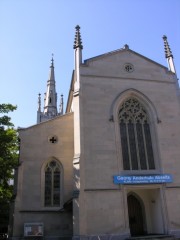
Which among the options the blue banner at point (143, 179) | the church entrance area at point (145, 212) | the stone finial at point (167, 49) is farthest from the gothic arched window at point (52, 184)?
the stone finial at point (167, 49)

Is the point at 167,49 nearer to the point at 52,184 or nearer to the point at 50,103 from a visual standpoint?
the point at 52,184

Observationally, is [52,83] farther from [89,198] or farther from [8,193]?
[89,198]

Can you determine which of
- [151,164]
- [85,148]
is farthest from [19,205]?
[151,164]

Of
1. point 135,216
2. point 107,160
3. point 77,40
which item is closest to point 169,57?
point 77,40

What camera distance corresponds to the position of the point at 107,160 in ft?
53.1

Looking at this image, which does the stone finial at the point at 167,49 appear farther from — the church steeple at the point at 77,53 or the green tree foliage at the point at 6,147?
the green tree foliage at the point at 6,147

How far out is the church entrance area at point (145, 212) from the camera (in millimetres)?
16094

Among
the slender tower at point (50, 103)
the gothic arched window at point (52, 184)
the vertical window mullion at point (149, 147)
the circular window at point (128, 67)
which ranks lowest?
the gothic arched window at point (52, 184)

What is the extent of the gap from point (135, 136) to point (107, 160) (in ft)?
10.2

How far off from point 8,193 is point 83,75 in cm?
1033

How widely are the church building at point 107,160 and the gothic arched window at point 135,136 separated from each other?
0.07 meters

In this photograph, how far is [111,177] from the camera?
15773 mm

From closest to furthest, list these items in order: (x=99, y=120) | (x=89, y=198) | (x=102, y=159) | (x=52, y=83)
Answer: (x=89, y=198) → (x=102, y=159) → (x=99, y=120) → (x=52, y=83)

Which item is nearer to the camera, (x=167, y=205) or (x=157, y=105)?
(x=167, y=205)
